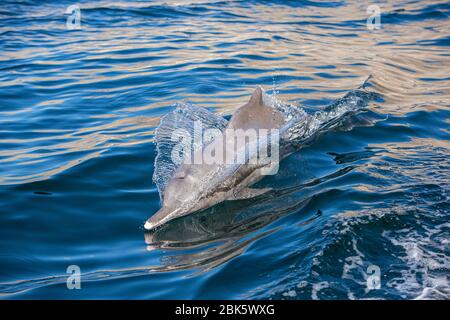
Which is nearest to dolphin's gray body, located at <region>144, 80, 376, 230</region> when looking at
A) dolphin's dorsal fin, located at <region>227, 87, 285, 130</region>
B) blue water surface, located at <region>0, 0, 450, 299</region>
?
dolphin's dorsal fin, located at <region>227, 87, 285, 130</region>

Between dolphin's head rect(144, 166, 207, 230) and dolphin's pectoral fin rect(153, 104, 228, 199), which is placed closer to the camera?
dolphin's head rect(144, 166, 207, 230)

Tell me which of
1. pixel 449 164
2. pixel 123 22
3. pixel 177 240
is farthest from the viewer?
pixel 123 22

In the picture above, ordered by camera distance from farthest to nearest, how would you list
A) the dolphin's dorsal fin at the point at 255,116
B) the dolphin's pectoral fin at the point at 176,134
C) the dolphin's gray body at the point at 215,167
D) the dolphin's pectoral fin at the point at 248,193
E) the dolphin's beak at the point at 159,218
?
the dolphin's pectoral fin at the point at 176,134 → the dolphin's dorsal fin at the point at 255,116 → the dolphin's pectoral fin at the point at 248,193 → the dolphin's gray body at the point at 215,167 → the dolphin's beak at the point at 159,218

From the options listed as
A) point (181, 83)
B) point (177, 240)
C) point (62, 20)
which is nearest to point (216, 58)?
point (181, 83)

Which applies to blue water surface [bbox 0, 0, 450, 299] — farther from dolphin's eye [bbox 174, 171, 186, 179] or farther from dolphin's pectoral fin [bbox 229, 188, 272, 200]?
dolphin's eye [bbox 174, 171, 186, 179]

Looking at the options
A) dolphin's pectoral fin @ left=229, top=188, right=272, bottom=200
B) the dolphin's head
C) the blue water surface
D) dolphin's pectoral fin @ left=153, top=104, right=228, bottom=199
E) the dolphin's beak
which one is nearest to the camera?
the blue water surface

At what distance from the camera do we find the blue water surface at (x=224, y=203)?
15.6 feet

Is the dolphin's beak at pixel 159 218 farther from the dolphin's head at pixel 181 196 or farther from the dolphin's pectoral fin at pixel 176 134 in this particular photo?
the dolphin's pectoral fin at pixel 176 134

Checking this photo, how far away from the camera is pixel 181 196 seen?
5.88m

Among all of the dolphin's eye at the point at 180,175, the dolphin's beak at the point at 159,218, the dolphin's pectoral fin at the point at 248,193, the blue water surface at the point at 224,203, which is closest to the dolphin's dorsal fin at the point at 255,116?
the blue water surface at the point at 224,203

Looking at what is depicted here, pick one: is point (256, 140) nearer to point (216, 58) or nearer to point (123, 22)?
point (216, 58)

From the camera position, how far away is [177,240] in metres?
5.57

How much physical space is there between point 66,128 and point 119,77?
2663 millimetres

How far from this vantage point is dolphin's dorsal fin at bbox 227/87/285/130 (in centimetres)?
654
